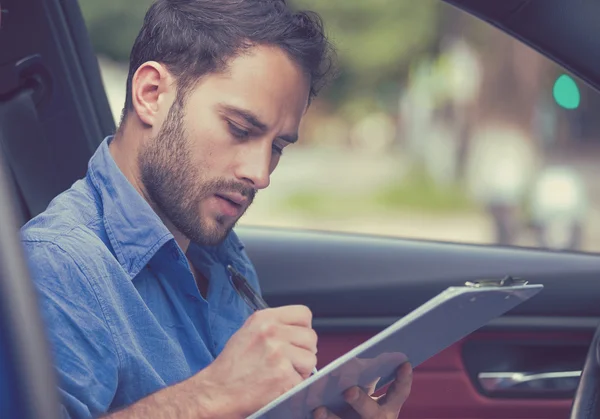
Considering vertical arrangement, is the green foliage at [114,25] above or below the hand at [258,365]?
below

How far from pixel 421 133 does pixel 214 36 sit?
58.0 feet

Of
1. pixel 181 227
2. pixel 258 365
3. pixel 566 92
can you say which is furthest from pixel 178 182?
pixel 566 92

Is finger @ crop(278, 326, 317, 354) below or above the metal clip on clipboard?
below

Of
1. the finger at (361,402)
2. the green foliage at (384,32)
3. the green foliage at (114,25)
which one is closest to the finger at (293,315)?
the finger at (361,402)

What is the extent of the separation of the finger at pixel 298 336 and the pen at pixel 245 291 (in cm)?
49

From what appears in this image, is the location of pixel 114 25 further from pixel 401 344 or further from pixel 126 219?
pixel 401 344

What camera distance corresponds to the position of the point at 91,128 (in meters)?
2.38

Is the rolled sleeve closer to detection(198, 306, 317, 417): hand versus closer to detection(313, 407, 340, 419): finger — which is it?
detection(198, 306, 317, 417): hand

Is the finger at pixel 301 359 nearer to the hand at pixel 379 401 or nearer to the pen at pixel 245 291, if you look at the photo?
the hand at pixel 379 401

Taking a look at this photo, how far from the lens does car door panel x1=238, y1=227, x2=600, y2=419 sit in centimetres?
236

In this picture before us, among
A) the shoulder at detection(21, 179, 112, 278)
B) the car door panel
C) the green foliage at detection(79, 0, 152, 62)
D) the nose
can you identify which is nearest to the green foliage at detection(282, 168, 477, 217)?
the green foliage at detection(79, 0, 152, 62)

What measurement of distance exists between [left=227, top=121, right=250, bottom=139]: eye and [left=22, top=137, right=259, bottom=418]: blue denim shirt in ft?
0.55

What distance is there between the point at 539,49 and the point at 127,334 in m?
0.77

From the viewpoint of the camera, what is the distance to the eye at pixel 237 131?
5.47 feet
